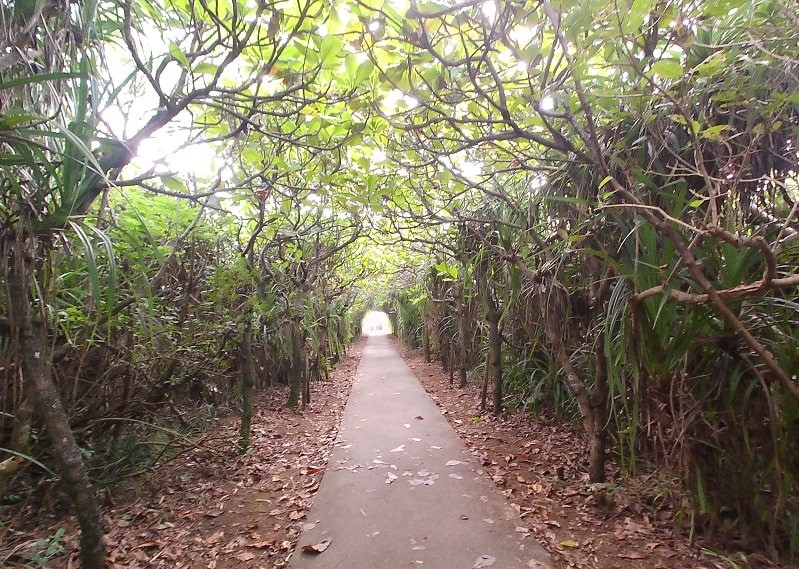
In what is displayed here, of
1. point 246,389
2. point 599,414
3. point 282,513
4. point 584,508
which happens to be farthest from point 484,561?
point 246,389

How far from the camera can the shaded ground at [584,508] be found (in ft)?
8.46

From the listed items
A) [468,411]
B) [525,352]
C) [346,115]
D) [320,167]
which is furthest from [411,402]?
[346,115]

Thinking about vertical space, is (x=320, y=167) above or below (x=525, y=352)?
A: above

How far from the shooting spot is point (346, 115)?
352cm

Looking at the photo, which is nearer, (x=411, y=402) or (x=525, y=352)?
(x=525, y=352)

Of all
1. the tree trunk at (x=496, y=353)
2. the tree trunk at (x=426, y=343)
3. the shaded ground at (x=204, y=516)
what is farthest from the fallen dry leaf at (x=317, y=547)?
the tree trunk at (x=426, y=343)

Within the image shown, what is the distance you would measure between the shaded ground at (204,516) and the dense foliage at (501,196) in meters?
0.30

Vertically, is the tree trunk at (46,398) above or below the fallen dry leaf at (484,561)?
above

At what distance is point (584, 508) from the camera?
3248mm

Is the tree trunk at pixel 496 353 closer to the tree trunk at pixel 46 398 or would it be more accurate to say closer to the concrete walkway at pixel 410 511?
the concrete walkway at pixel 410 511

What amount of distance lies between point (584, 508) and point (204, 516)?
271 cm

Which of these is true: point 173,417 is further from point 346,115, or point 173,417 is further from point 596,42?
point 596,42

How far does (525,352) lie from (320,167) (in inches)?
Result: 132

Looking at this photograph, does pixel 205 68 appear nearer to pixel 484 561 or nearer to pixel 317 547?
pixel 317 547
